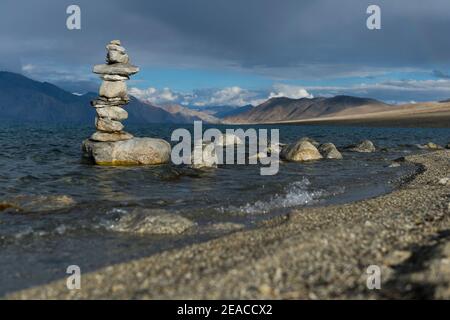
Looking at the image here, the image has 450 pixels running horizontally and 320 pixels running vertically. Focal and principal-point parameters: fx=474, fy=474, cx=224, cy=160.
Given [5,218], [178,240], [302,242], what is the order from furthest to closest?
[5,218] < [178,240] < [302,242]

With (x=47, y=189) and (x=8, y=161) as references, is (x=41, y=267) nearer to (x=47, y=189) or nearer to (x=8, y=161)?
(x=47, y=189)

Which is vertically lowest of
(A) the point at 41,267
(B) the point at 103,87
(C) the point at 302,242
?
(A) the point at 41,267

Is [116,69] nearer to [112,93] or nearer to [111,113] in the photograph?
[112,93]

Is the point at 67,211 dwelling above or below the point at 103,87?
below

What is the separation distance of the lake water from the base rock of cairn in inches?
64.2

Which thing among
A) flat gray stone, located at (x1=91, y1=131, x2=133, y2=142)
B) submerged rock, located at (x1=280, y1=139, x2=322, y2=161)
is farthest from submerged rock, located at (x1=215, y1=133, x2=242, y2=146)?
flat gray stone, located at (x1=91, y1=131, x2=133, y2=142)

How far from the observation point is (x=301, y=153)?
3709 centimetres

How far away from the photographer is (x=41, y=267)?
1061 centimetres

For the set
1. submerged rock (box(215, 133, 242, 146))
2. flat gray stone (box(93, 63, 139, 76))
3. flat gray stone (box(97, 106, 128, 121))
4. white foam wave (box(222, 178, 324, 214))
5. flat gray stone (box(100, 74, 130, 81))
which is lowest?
white foam wave (box(222, 178, 324, 214))

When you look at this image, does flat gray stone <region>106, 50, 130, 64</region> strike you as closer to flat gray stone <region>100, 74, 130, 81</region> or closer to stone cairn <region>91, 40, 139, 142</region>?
stone cairn <region>91, 40, 139, 142</region>

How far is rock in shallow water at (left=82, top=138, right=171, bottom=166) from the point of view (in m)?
31.5
